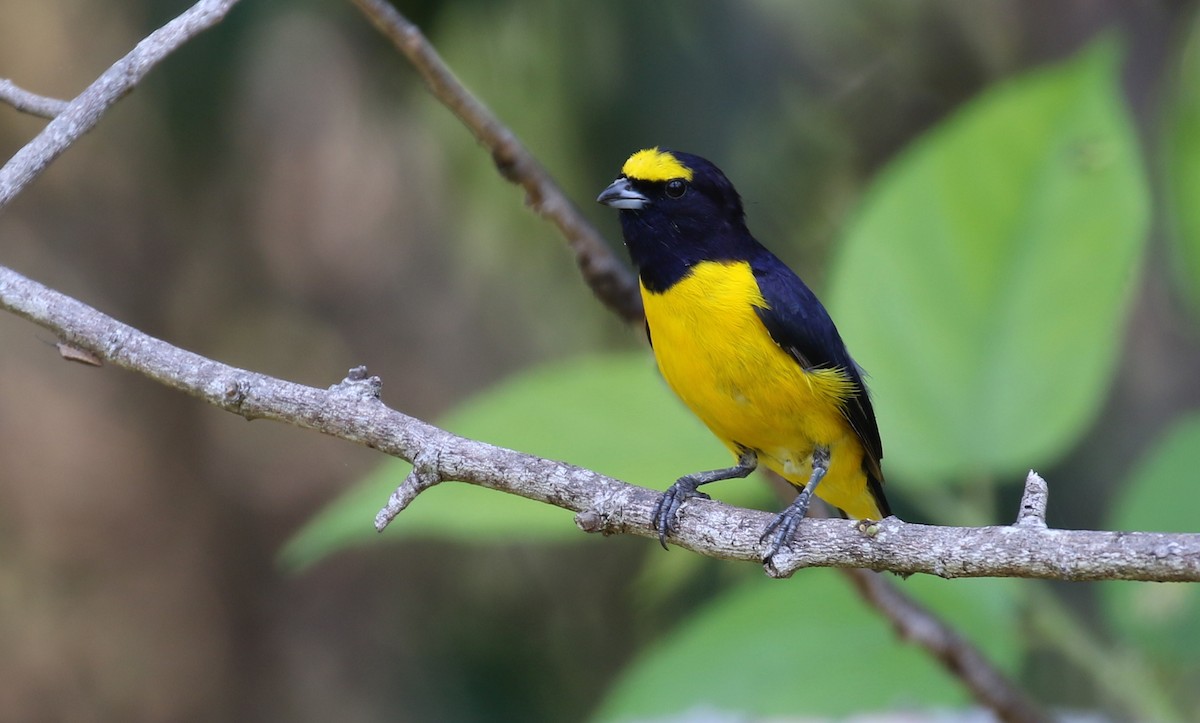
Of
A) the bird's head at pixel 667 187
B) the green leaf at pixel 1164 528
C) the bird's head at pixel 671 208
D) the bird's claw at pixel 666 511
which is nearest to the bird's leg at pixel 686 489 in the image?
the bird's claw at pixel 666 511

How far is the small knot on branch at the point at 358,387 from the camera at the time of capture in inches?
76.2

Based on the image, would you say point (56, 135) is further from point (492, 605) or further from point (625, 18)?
point (492, 605)

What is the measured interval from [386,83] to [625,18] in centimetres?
82

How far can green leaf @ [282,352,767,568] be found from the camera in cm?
254

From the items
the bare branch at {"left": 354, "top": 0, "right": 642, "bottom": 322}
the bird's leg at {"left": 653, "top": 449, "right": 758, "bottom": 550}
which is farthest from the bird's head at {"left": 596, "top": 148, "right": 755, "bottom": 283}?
the bird's leg at {"left": 653, "top": 449, "right": 758, "bottom": 550}

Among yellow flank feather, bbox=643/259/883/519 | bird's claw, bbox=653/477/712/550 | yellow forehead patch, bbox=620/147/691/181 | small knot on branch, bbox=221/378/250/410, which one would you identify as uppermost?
yellow forehead patch, bbox=620/147/691/181

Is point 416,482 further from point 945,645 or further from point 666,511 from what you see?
point 945,645

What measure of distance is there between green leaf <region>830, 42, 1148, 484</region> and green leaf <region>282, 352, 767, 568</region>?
1.46 ft

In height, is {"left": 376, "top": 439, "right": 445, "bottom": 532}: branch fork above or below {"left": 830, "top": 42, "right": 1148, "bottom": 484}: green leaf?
below

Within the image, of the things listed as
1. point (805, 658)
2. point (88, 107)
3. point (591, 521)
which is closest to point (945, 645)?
point (805, 658)

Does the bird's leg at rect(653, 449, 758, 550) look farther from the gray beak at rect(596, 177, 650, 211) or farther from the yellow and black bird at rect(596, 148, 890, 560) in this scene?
the gray beak at rect(596, 177, 650, 211)

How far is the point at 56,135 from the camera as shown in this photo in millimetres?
1876

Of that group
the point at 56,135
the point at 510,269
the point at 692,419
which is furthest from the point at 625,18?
the point at 56,135

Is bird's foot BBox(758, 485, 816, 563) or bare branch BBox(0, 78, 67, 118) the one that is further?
bare branch BBox(0, 78, 67, 118)
